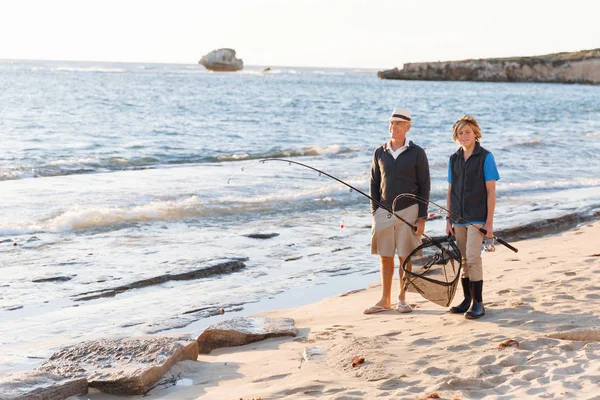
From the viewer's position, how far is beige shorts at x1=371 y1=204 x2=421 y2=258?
245 inches

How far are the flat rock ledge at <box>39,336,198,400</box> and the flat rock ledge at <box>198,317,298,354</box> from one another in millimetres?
384

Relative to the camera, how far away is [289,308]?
23.3ft

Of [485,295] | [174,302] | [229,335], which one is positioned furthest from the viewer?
[174,302]

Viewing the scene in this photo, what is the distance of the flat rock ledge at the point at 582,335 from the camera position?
5.08 metres

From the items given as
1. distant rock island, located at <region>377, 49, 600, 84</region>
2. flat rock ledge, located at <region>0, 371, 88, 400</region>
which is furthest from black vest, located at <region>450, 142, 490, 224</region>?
distant rock island, located at <region>377, 49, 600, 84</region>

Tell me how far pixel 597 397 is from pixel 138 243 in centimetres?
701

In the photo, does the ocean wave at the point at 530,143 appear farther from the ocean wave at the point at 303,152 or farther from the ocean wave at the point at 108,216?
the ocean wave at the point at 108,216

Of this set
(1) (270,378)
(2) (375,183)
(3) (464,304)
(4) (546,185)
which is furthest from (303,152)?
(1) (270,378)

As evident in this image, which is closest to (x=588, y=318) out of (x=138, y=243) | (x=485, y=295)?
(x=485, y=295)

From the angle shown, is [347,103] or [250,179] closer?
[250,179]

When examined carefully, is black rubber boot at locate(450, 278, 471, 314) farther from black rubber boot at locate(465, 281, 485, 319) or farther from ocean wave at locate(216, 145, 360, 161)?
ocean wave at locate(216, 145, 360, 161)

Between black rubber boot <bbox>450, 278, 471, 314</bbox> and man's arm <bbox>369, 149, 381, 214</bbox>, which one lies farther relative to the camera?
man's arm <bbox>369, 149, 381, 214</bbox>

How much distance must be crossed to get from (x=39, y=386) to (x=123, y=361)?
0.67 m

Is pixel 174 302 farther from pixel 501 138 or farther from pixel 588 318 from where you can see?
pixel 501 138
